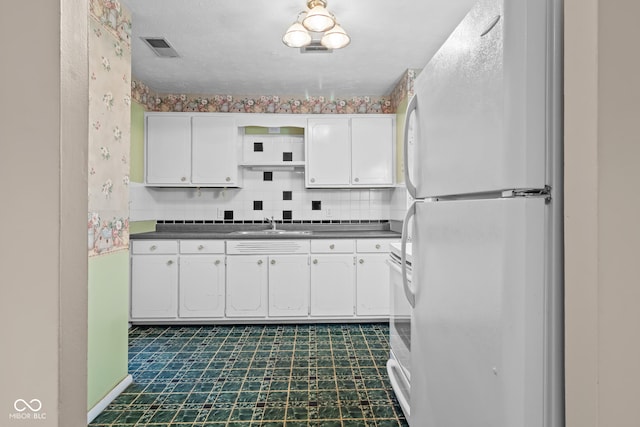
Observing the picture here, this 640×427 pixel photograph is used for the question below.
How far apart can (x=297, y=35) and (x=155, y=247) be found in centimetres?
236

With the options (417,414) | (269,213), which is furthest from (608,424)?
(269,213)

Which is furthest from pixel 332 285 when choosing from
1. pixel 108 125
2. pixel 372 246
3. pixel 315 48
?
pixel 108 125

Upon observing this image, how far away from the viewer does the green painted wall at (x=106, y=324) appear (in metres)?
2.05

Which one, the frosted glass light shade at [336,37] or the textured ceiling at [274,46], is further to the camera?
the textured ceiling at [274,46]

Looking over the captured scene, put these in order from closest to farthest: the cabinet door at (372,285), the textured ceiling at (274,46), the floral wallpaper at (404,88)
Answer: the textured ceiling at (274,46) → the floral wallpaper at (404,88) → the cabinet door at (372,285)

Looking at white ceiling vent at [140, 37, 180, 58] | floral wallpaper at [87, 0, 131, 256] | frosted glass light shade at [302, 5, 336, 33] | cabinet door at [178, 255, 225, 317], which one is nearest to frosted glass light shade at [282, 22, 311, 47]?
frosted glass light shade at [302, 5, 336, 33]

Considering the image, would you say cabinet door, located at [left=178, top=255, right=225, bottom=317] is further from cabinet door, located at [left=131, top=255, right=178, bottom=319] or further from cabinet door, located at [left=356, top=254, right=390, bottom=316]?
cabinet door, located at [left=356, top=254, right=390, bottom=316]

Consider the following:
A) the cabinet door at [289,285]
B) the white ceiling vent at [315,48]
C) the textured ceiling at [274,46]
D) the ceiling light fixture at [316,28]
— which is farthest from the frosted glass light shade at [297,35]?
the cabinet door at [289,285]

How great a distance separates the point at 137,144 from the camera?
12.6 ft

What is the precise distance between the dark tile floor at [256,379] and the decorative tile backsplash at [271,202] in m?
1.25

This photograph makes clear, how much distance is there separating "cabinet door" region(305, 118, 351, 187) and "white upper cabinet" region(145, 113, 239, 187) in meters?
0.80

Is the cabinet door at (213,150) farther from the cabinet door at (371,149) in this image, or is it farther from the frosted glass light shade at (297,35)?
the frosted glass light shade at (297,35)

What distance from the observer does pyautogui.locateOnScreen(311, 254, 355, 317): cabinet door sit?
3691 millimetres

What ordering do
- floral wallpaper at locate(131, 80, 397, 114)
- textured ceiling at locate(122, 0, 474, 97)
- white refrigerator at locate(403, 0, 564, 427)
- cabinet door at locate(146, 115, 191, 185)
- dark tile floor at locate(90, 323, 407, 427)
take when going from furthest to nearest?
floral wallpaper at locate(131, 80, 397, 114) → cabinet door at locate(146, 115, 191, 185) → textured ceiling at locate(122, 0, 474, 97) → dark tile floor at locate(90, 323, 407, 427) → white refrigerator at locate(403, 0, 564, 427)
